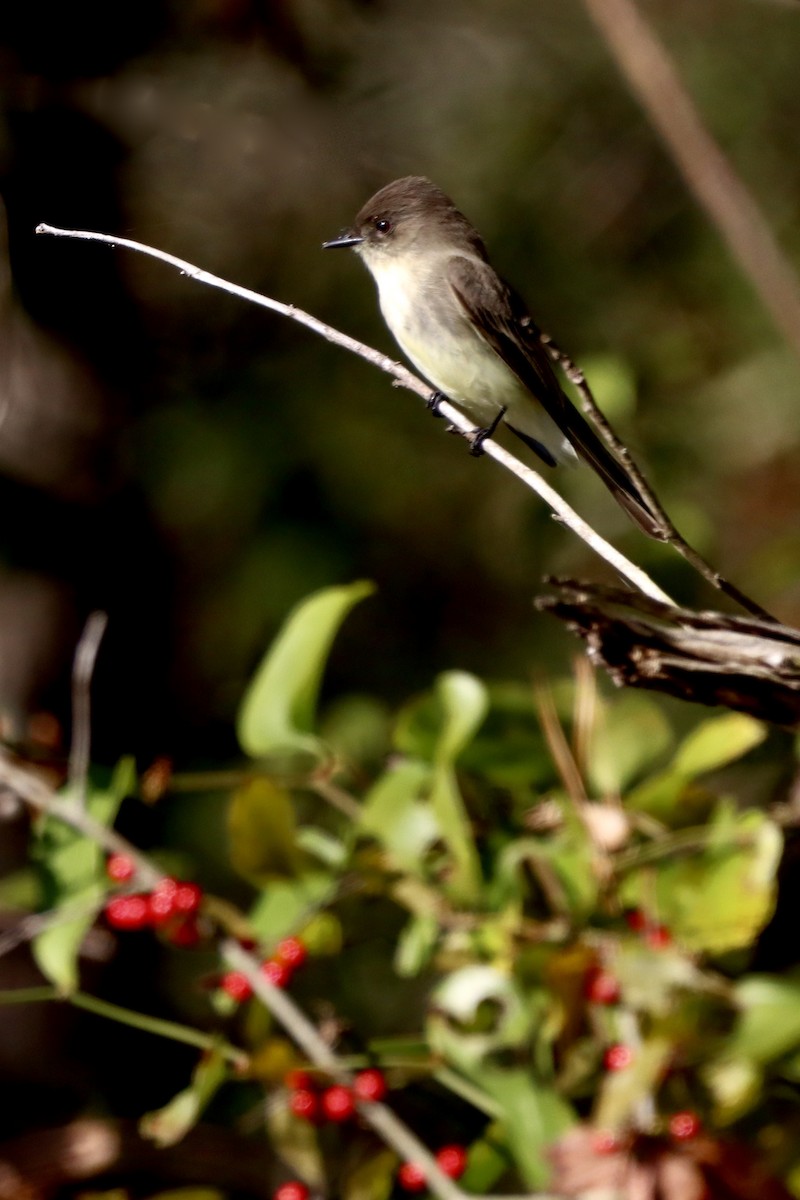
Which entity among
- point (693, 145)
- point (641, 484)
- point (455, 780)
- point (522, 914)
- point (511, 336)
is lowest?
point (522, 914)

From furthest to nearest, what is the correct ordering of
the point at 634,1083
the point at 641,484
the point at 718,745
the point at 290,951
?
1. the point at 290,951
2. the point at 718,745
3. the point at 634,1083
4. the point at 641,484

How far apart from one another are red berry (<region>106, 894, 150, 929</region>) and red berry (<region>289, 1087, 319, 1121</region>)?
300 millimetres

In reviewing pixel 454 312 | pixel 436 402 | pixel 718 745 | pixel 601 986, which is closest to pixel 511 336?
pixel 454 312

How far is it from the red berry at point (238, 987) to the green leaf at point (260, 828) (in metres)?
0.14

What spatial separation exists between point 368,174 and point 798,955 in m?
2.79

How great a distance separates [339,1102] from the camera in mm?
1917

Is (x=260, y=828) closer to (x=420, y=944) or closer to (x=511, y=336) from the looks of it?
(x=420, y=944)

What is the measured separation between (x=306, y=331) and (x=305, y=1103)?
8.49 ft

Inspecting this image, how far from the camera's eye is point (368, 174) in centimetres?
409

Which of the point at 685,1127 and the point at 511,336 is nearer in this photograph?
the point at 685,1127

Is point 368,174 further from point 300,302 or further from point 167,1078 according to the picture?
point 167,1078

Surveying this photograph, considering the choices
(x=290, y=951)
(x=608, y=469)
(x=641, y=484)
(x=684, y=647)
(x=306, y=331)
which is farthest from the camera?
(x=306, y=331)

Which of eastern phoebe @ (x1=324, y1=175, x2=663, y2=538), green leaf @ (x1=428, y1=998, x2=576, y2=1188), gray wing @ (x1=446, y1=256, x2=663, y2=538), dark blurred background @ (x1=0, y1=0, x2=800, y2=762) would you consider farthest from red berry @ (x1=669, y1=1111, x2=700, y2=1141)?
dark blurred background @ (x1=0, y1=0, x2=800, y2=762)

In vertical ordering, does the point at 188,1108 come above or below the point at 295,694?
below
